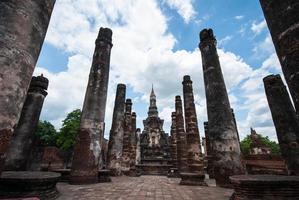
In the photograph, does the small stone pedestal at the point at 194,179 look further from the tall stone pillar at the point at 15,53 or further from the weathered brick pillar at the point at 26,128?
the tall stone pillar at the point at 15,53

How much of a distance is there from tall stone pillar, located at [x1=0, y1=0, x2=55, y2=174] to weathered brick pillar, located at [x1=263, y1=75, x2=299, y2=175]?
8956 mm

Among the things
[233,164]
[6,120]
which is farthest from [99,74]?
[233,164]

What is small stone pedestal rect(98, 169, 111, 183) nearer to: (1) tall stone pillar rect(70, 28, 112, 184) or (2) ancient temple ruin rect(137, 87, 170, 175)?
(1) tall stone pillar rect(70, 28, 112, 184)

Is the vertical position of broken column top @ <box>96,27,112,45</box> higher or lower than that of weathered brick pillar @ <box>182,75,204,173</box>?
higher

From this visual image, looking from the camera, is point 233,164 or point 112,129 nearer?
point 233,164

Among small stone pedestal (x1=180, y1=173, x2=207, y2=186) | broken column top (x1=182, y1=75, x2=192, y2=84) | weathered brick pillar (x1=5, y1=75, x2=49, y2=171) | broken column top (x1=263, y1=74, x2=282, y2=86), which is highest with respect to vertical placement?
broken column top (x1=182, y1=75, x2=192, y2=84)

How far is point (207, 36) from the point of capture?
8.18 m

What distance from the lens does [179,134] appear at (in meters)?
15.6

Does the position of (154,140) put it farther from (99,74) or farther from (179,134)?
(99,74)

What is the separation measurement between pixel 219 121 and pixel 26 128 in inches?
295

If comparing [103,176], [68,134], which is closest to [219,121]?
[103,176]

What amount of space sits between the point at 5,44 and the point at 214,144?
6812 mm

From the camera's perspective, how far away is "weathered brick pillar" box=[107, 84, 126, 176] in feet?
40.7

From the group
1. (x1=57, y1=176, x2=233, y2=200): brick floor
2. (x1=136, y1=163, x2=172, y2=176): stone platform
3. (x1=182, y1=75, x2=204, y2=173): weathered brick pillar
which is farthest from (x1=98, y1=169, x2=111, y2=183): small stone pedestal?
(x1=136, y1=163, x2=172, y2=176): stone platform
